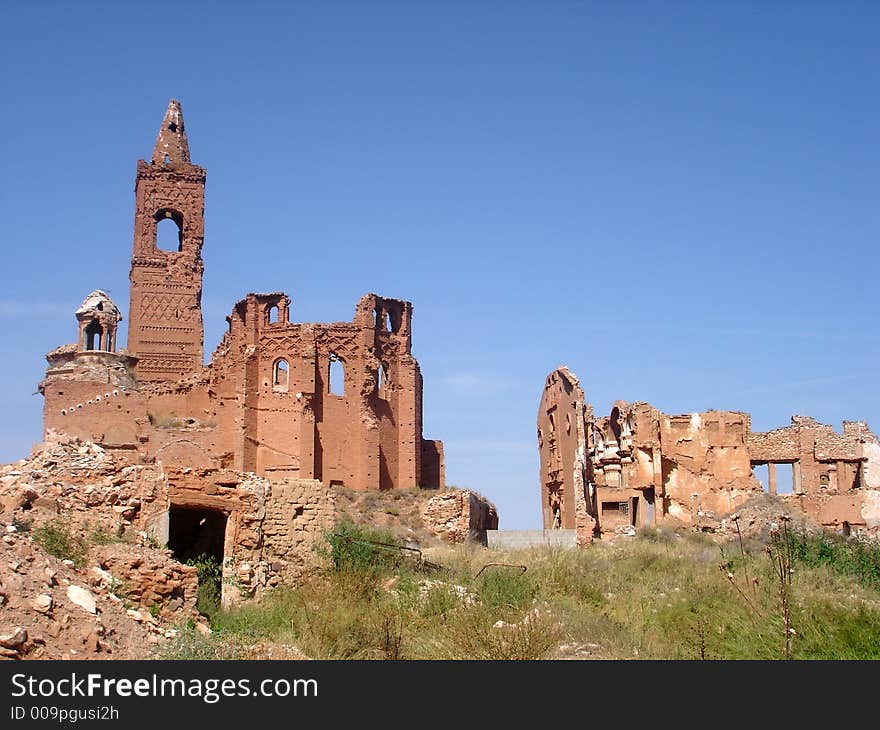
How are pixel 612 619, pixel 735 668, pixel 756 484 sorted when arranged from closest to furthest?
pixel 735 668
pixel 612 619
pixel 756 484

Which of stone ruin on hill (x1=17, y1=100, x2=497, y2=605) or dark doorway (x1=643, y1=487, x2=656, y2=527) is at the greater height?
stone ruin on hill (x1=17, y1=100, x2=497, y2=605)

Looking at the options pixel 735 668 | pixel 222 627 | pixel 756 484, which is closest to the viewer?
pixel 735 668

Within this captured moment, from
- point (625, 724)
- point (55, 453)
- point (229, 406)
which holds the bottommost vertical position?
point (625, 724)

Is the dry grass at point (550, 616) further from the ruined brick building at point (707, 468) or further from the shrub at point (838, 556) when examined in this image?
the ruined brick building at point (707, 468)

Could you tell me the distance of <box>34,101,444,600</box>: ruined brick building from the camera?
40781mm

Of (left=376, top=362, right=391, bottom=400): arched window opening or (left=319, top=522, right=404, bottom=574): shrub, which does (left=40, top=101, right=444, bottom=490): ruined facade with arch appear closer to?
(left=376, top=362, right=391, bottom=400): arched window opening

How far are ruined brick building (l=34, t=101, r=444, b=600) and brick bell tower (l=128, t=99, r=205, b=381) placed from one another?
2.6 inches

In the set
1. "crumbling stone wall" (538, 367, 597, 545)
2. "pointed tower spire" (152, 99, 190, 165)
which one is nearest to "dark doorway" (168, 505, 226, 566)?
"crumbling stone wall" (538, 367, 597, 545)

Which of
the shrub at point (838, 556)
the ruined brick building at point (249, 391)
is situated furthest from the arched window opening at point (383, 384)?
the shrub at point (838, 556)

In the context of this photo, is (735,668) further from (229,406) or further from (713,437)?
(229,406)

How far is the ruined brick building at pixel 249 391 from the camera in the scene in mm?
40781

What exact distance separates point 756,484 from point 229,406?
20.2 meters

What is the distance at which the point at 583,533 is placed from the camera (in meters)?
33.8

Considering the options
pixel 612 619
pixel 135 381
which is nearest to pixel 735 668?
pixel 612 619
